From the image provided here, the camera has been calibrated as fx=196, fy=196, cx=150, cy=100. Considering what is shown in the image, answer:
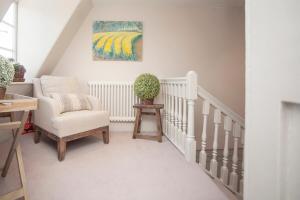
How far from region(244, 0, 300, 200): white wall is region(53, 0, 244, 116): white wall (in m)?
2.58

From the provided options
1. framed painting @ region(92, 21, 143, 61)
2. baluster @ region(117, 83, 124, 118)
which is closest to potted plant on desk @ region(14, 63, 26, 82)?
framed painting @ region(92, 21, 143, 61)

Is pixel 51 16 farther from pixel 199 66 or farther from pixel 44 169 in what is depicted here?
pixel 199 66

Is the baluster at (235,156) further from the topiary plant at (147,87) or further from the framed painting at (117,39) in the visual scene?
the framed painting at (117,39)

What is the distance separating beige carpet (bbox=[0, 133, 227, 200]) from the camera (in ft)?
4.24

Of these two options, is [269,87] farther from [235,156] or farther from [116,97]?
[116,97]

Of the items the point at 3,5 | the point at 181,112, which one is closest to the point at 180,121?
the point at 181,112

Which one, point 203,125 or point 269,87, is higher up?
point 269,87

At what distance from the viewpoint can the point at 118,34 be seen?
303cm

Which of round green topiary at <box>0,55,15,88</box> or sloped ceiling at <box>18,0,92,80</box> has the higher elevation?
sloped ceiling at <box>18,0,92,80</box>

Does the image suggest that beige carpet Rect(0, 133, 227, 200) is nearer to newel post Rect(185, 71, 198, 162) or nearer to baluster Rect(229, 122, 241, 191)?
newel post Rect(185, 71, 198, 162)

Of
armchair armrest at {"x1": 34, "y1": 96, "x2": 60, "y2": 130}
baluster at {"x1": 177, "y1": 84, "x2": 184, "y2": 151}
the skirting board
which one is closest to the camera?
armchair armrest at {"x1": 34, "y1": 96, "x2": 60, "y2": 130}

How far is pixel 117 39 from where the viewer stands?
119 inches

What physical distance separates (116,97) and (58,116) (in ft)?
3.72

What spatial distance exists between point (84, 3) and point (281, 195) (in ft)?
9.92
